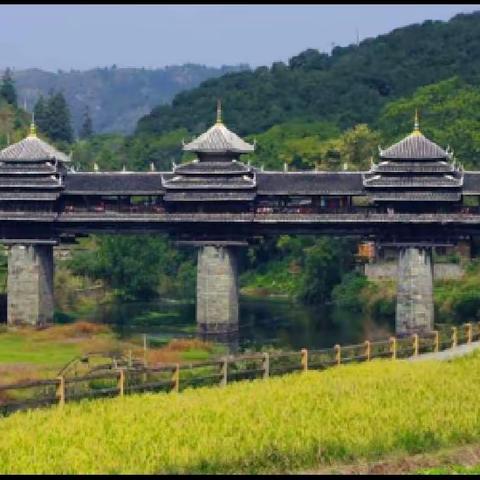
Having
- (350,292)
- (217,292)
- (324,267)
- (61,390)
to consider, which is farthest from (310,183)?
(61,390)

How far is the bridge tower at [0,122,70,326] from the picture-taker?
73.7 meters

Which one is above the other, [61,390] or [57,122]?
[57,122]

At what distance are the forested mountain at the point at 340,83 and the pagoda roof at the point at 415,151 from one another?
79.5 metres

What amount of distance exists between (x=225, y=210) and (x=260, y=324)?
25.4 ft

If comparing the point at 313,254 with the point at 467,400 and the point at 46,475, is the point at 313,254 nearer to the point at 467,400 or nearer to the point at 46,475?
the point at 467,400

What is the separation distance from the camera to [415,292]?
6969cm

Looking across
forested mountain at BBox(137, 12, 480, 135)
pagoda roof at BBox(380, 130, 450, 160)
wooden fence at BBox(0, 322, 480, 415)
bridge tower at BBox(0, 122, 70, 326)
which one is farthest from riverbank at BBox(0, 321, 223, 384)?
forested mountain at BBox(137, 12, 480, 135)

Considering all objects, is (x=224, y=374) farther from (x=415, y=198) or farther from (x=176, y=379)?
(x=415, y=198)

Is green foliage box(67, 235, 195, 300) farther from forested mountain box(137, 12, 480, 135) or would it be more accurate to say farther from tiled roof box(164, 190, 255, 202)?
forested mountain box(137, 12, 480, 135)

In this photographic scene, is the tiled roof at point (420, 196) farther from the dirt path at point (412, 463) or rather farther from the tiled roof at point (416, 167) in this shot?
the dirt path at point (412, 463)

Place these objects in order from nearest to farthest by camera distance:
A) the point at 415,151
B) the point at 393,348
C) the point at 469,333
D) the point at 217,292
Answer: the point at 393,348
the point at 469,333
the point at 415,151
the point at 217,292

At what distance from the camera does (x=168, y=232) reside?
74.8 meters

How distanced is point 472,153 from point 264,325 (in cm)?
3931

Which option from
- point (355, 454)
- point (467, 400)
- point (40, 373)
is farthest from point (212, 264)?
point (355, 454)
